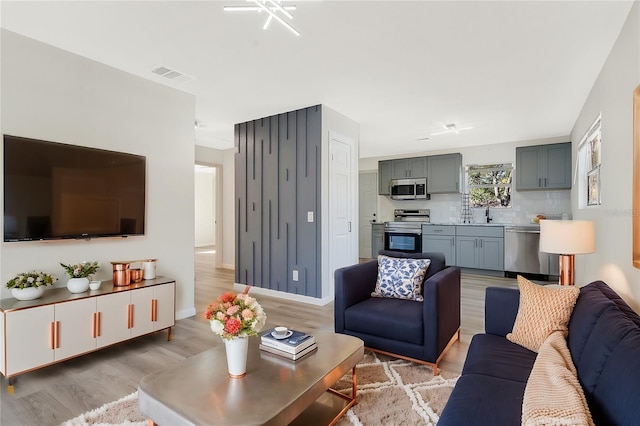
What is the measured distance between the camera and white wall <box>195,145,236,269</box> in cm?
679

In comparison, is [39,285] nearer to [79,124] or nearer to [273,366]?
[79,124]

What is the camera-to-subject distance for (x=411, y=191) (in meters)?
7.06

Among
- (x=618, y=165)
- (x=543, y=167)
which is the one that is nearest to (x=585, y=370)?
(x=618, y=165)

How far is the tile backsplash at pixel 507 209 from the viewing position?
5.89 meters

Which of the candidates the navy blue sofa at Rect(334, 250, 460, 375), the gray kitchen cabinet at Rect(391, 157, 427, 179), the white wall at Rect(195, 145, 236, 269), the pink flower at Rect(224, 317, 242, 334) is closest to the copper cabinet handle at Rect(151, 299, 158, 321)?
the navy blue sofa at Rect(334, 250, 460, 375)

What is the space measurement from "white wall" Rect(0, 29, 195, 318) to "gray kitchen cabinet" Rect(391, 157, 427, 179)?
477 cm

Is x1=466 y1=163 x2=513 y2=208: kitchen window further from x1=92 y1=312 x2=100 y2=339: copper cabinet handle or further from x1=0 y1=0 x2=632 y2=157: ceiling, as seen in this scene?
x1=92 y1=312 x2=100 y2=339: copper cabinet handle

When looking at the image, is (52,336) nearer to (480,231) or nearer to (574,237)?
(574,237)

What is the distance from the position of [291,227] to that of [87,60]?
8.94 feet

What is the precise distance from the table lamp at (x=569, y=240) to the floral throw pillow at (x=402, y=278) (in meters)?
0.94

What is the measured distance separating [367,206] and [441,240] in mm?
2279

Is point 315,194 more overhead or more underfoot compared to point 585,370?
more overhead

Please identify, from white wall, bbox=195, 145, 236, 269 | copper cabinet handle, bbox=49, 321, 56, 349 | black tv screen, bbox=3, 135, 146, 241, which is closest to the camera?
copper cabinet handle, bbox=49, 321, 56, 349

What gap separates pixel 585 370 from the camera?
1.26 metres
